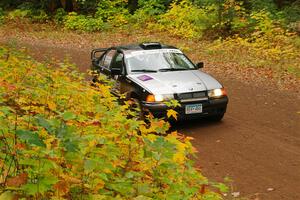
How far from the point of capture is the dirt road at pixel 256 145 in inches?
242

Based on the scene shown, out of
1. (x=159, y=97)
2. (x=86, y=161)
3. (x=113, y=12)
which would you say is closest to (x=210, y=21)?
(x=113, y=12)

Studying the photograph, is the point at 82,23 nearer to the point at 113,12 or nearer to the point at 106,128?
the point at 113,12

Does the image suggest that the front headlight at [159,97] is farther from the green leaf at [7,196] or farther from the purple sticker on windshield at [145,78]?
the green leaf at [7,196]

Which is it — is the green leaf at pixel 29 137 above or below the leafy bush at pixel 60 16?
above

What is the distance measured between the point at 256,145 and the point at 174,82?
197 cm

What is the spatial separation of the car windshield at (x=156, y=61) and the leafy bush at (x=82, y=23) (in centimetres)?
1782

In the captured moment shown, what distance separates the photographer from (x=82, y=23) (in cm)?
2731

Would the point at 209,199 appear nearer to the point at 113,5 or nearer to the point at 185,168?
the point at 185,168

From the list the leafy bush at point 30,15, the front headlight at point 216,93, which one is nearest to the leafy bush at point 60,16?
the leafy bush at point 30,15

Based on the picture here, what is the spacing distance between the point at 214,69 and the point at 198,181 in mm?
12003

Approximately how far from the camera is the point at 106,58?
34.4 ft

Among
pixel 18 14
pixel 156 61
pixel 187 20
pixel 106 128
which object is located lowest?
pixel 18 14

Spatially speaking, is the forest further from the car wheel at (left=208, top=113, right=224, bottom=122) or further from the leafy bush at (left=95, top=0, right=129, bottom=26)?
the leafy bush at (left=95, top=0, right=129, bottom=26)

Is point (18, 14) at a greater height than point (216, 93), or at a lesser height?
lesser
